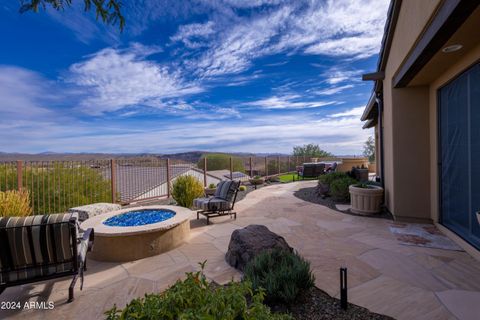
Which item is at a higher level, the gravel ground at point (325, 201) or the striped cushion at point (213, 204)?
the striped cushion at point (213, 204)

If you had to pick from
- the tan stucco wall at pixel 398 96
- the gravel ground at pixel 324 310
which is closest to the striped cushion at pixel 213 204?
the gravel ground at pixel 324 310

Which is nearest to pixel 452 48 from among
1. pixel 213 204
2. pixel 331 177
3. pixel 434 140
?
pixel 434 140

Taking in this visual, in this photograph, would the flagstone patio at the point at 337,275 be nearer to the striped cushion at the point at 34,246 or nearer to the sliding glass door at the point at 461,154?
the striped cushion at the point at 34,246

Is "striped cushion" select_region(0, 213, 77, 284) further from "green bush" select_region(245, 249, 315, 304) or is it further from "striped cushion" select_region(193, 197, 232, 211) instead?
"striped cushion" select_region(193, 197, 232, 211)

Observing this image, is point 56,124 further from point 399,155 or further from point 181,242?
point 399,155

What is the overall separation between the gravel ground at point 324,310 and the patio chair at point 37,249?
102 inches

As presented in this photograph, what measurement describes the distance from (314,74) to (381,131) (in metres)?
5.44

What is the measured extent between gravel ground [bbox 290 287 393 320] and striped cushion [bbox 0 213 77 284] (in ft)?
8.73

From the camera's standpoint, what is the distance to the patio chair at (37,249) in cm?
248


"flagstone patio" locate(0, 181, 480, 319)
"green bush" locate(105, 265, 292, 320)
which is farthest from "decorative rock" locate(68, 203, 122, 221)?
"green bush" locate(105, 265, 292, 320)

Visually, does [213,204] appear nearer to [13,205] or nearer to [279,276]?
[279,276]

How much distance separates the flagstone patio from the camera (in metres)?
2.39

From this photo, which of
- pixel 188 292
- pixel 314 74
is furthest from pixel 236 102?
pixel 188 292

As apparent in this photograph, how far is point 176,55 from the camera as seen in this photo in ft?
28.4
